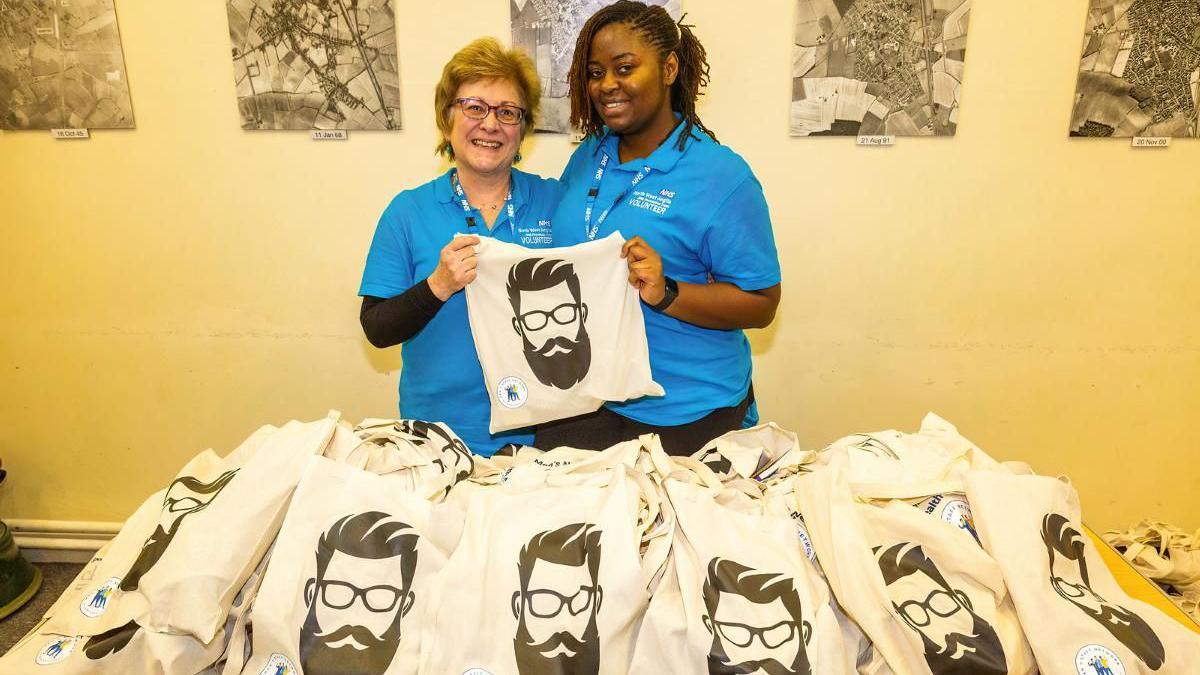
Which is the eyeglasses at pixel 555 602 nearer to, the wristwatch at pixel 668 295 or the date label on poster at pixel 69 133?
the wristwatch at pixel 668 295

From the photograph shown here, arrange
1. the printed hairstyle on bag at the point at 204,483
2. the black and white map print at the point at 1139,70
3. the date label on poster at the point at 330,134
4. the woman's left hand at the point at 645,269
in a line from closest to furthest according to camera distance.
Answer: the printed hairstyle on bag at the point at 204,483 < the woman's left hand at the point at 645,269 < the black and white map print at the point at 1139,70 < the date label on poster at the point at 330,134

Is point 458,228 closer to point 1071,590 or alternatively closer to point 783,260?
point 783,260

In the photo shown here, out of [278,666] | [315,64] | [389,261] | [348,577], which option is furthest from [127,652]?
[315,64]

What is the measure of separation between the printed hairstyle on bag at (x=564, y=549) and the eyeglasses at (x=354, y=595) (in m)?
0.20

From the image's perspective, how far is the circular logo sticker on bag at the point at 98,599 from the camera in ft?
3.48

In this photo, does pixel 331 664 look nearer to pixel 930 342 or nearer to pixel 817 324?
pixel 817 324

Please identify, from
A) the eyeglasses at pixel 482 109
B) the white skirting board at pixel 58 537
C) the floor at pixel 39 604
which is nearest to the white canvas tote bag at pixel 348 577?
the eyeglasses at pixel 482 109

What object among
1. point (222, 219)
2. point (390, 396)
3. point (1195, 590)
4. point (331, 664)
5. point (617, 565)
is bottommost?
point (1195, 590)

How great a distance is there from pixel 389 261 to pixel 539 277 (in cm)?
37

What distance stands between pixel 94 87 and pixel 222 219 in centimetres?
57

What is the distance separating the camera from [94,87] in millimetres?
2219

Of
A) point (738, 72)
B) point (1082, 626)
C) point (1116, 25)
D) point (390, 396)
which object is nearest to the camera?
point (1082, 626)

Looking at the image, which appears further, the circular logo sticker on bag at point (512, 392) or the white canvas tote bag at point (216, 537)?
the circular logo sticker on bag at point (512, 392)

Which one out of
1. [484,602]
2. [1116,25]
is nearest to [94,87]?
[484,602]
